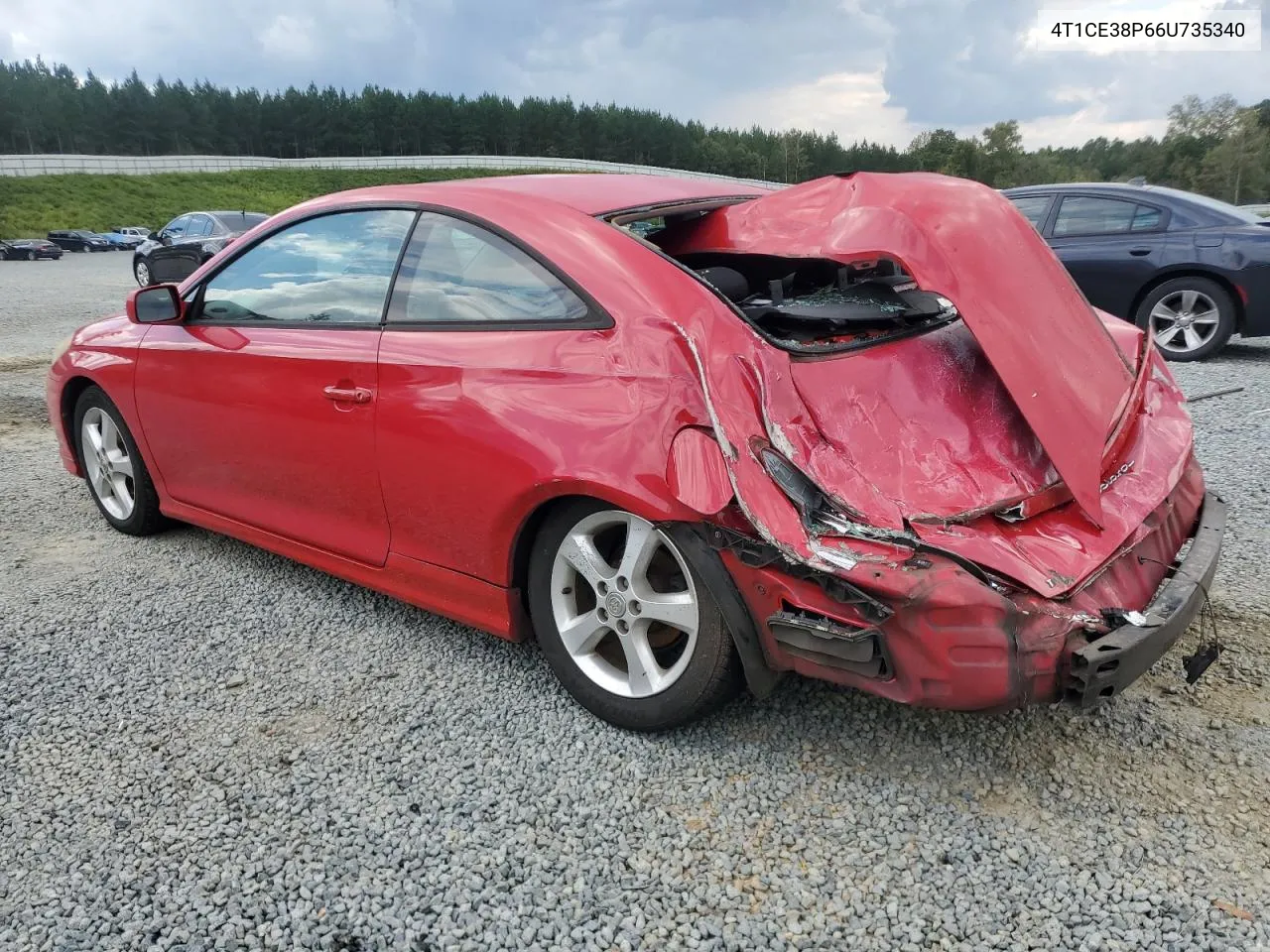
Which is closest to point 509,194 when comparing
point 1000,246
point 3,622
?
point 1000,246

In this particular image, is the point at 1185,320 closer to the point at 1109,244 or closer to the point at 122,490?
the point at 1109,244

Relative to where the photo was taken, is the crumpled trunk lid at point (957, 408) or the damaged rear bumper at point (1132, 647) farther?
the crumpled trunk lid at point (957, 408)

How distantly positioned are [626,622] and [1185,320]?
699 centimetres

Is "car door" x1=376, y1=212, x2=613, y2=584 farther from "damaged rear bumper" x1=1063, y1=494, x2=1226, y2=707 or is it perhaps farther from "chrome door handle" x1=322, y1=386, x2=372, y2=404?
"damaged rear bumper" x1=1063, y1=494, x2=1226, y2=707

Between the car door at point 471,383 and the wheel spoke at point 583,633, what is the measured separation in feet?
0.82

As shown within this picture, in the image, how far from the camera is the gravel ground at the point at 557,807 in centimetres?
191

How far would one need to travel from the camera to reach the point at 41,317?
1273cm

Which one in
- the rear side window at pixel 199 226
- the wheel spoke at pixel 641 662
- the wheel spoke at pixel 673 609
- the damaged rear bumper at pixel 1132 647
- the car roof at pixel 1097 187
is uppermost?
the car roof at pixel 1097 187

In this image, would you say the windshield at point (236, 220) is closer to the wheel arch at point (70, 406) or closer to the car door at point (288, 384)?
the wheel arch at point (70, 406)

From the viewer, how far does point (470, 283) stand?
8.91 feet

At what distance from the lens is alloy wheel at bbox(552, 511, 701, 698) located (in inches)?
93.7

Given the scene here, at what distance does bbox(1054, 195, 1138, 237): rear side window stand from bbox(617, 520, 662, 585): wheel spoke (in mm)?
6868

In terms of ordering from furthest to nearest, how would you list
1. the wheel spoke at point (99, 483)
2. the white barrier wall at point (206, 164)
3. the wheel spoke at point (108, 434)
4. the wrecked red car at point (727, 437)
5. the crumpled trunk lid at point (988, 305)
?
1. the white barrier wall at point (206, 164)
2. the wheel spoke at point (99, 483)
3. the wheel spoke at point (108, 434)
4. the crumpled trunk lid at point (988, 305)
5. the wrecked red car at point (727, 437)

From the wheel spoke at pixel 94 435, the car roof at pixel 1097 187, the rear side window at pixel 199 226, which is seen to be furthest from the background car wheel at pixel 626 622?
the rear side window at pixel 199 226
